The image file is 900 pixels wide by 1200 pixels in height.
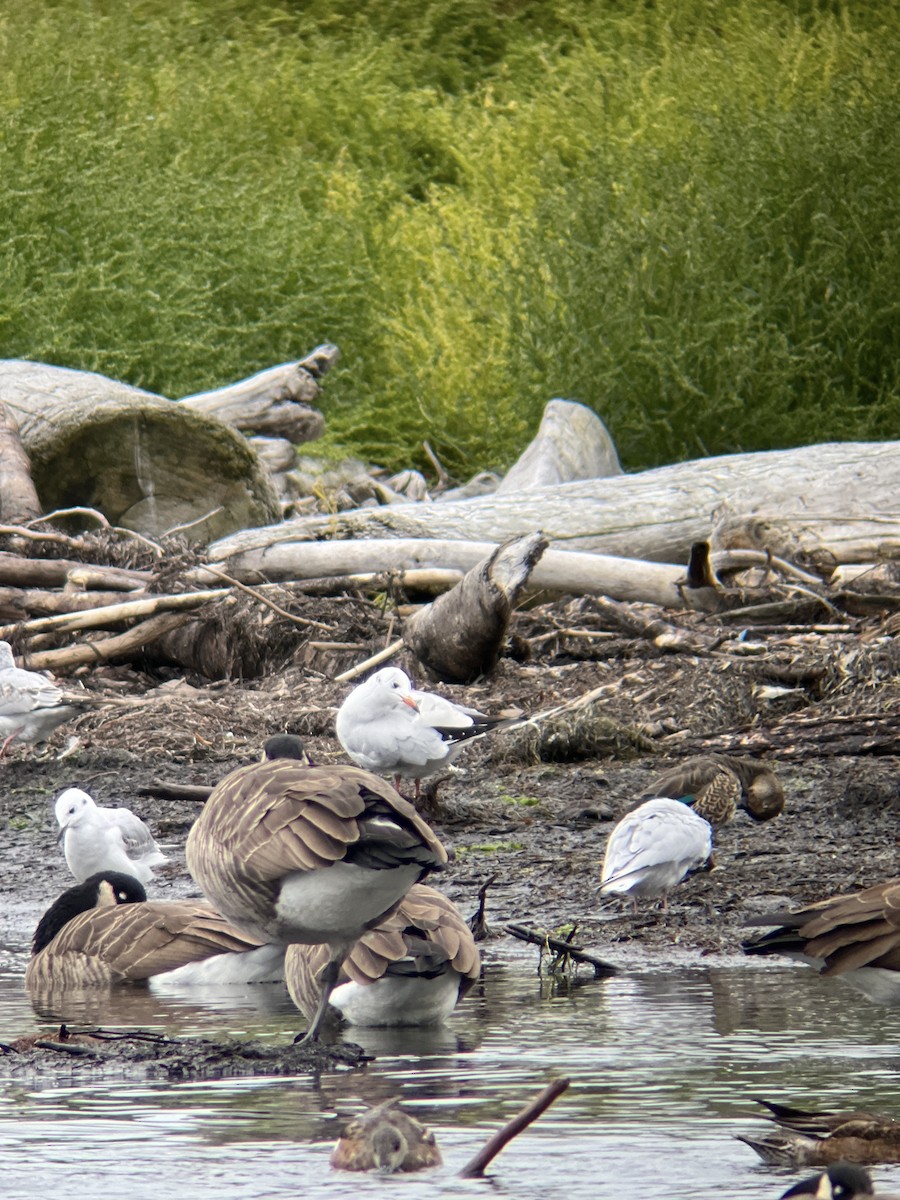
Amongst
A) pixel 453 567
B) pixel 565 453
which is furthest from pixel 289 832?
pixel 565 453

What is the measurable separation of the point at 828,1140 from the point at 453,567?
920 centimetres

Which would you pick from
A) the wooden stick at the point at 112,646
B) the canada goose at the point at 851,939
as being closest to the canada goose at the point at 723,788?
the canada goose at the point at 851,939

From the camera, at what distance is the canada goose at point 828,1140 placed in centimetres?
384

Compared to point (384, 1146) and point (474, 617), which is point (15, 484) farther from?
point (384, 1146)

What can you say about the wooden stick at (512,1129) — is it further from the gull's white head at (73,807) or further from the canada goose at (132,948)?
the gull's white head at (73,807)

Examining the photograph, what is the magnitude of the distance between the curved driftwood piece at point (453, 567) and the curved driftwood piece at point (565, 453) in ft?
14.0

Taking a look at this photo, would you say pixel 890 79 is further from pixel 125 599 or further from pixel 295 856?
pixel 295 856

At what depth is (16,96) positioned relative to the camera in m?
27.9

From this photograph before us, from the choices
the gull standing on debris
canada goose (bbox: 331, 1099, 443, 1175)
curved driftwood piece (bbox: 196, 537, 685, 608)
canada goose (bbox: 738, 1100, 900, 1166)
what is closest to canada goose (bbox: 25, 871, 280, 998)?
the gull standing on debris

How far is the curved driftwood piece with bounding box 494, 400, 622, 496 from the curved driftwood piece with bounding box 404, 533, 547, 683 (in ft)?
18.9

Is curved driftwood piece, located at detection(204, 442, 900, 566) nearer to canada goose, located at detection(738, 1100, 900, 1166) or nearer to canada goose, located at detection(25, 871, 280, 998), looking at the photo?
canada goose, located at detection(25, 871, 280, 998)

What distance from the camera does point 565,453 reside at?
17.7 metres

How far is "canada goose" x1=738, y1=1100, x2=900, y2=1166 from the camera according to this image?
3844mm

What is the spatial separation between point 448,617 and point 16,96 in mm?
19368
